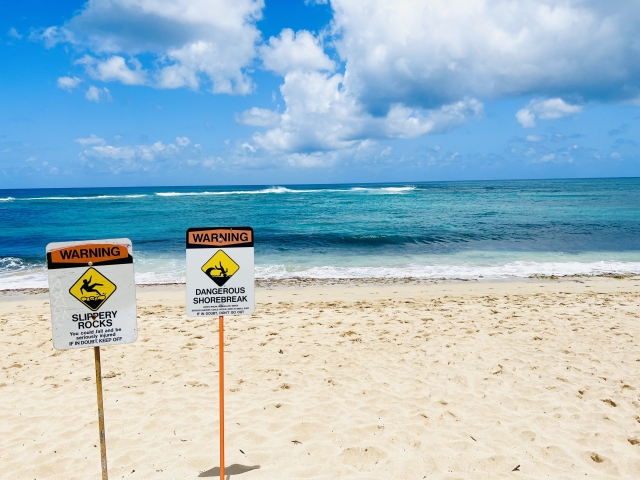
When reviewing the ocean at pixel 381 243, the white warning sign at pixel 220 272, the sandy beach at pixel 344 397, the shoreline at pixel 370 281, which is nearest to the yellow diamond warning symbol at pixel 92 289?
the white warning sign at pixel 220 272

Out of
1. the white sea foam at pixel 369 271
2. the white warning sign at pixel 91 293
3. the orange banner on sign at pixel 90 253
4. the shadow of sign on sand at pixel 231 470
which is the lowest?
the white sea foam at pixel 369 271

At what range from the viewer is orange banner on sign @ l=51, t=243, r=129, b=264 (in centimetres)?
260

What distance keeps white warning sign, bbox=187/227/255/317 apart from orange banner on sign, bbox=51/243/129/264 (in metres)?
0.53

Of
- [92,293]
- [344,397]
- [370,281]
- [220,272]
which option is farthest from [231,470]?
[370,281]

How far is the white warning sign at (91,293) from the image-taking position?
2.61 metres

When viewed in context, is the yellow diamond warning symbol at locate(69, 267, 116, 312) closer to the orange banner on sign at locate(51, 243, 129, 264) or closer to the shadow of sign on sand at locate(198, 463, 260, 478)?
the orange banner on sign at locate(51, 243, 129, 264)

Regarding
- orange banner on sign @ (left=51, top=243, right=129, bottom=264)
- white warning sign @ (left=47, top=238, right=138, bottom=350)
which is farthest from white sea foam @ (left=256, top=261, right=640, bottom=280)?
orange banner on sign @ (left=51, top=243, right=129, bottom=264)

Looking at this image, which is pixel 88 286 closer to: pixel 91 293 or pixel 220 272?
pixel 91 293

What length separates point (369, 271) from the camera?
52.0 ft

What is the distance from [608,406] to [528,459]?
→ 1.64 meters

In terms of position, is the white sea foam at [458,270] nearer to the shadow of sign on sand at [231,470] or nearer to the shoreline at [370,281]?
the shoreline at [370,281]

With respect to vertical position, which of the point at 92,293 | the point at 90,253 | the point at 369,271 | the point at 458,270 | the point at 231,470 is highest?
the point at 90,253

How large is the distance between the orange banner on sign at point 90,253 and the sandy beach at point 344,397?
219 centimetres

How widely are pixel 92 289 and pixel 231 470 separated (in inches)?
85.5
